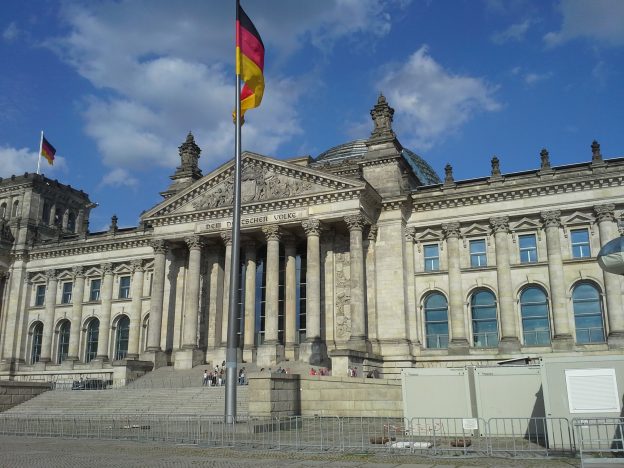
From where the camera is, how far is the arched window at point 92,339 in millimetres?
57438

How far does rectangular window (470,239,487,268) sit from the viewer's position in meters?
44.4

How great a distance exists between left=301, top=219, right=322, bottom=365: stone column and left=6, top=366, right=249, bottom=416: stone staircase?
20.0 ft

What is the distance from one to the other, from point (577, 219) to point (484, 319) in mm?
9254

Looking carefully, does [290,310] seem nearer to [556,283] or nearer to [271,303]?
[271,303]

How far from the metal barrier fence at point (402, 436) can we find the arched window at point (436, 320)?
18.5m

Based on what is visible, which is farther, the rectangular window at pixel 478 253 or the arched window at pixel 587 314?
the rectangular window at pixel 478 253

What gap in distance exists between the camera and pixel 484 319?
43531mm

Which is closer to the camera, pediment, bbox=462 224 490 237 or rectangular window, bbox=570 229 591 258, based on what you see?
rectangular window, bbox=570 229 591 258

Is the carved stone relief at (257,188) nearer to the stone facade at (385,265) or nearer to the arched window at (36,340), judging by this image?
the stone facade at (385,265)

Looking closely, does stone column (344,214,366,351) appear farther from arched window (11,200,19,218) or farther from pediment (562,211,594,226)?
arched window (11,200,19,218)

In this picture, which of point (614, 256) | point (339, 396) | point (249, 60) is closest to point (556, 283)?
point (339, 396)

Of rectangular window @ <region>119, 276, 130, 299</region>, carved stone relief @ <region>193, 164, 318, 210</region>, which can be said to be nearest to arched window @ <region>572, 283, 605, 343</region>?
carved stone relief @ <region>193, 164, 318, 210</region>

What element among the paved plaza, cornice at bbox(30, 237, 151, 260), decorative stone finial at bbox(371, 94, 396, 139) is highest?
decorative stone finial at bbox(371, 94, 396, 139)

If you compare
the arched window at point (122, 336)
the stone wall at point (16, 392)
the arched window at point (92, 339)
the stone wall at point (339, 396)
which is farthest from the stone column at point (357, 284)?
the arched window at point (92, 339)
